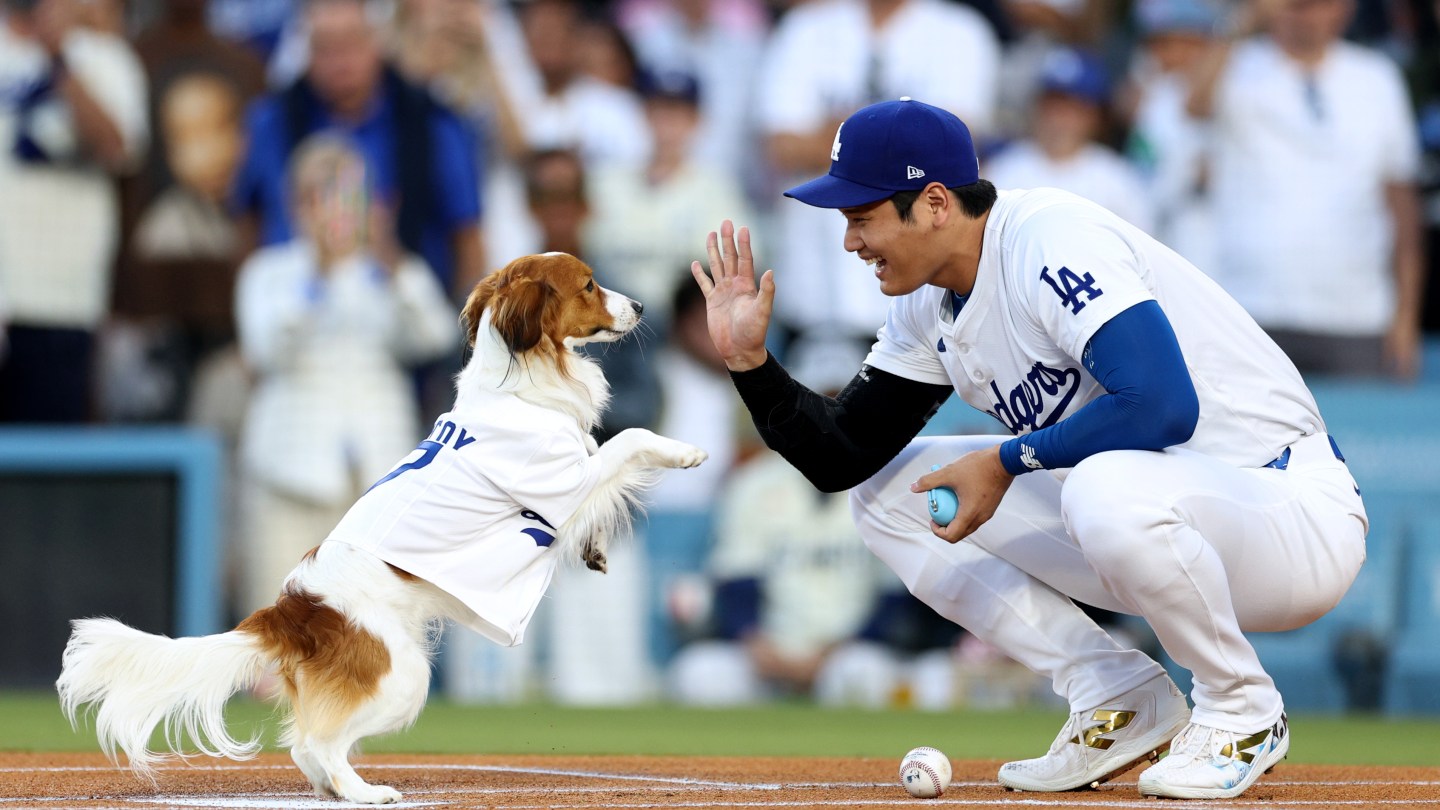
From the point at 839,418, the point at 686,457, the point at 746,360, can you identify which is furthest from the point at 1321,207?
the point at 746,360

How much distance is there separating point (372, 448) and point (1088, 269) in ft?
19.0

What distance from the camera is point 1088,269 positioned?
4398 mm

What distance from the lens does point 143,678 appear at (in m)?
4.61

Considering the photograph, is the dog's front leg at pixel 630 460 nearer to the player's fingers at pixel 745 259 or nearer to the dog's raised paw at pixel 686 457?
the dog's raised paw at pixel 686 457

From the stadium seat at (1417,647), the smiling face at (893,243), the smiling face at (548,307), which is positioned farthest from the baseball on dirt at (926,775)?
the stadium seat at (1417,647)

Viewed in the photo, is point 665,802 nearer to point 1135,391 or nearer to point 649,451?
point 649,451

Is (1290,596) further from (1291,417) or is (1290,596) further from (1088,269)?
(1088,269)

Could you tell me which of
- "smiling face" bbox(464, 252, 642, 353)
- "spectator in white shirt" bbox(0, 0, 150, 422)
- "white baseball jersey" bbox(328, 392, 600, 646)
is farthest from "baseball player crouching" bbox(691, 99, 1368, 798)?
"spectator in white shirt" bbox(0, 0, 150, 422)

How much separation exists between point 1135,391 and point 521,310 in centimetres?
190

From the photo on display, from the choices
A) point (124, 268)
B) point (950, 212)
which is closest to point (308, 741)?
point (950, 212)

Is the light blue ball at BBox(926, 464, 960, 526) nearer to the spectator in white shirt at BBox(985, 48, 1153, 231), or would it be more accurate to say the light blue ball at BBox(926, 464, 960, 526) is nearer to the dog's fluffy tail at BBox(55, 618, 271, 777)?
the dog's fluffy tail at BBox(55, 618, 271, 777)

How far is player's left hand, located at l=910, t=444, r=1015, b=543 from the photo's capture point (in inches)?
179

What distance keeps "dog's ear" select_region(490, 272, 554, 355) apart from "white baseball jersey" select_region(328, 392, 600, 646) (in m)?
0.18

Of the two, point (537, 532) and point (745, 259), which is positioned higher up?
point (745, 259)
